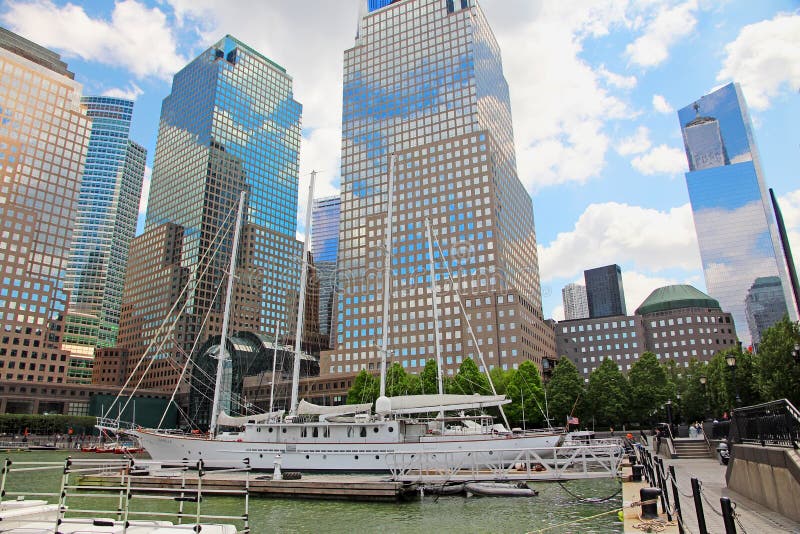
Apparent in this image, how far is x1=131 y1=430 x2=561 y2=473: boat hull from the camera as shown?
39.4m

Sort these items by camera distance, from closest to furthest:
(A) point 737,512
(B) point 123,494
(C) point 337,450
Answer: (A) point 737,512, (B) point 123,494, (C) point 337,450

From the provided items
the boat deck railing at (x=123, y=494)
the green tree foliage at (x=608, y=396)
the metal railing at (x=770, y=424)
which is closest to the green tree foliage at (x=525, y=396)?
the green tree foliage at (x=608, y=396)

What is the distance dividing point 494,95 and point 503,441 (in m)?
140

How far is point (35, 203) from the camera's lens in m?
147

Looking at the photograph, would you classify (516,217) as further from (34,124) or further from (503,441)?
(34,124)

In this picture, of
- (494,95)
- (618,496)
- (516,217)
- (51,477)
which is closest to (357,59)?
(494,95)

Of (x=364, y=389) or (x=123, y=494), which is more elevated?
(x=364, y=389)

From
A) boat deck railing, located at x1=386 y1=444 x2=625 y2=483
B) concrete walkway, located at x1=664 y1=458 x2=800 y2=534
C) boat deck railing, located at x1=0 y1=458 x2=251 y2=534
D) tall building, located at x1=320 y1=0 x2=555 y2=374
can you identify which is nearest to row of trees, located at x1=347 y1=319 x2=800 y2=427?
tall building, located at x1=320 y1=0 x2=555 y2=374

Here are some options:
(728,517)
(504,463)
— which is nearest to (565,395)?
(504,463)

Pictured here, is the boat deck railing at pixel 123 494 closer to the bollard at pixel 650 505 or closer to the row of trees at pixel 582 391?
the bollard at pixel 650 505

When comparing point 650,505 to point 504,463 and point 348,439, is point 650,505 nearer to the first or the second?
point 504,463

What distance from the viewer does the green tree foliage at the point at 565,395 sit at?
83.0 metres

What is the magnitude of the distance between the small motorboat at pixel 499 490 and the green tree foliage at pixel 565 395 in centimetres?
5366

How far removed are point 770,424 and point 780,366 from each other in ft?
126
